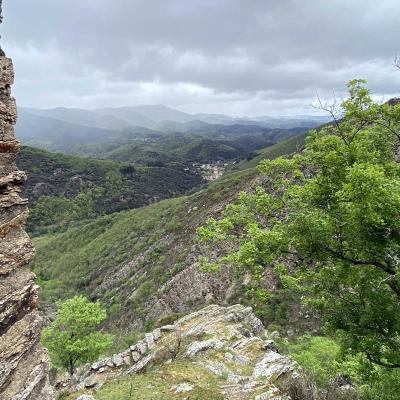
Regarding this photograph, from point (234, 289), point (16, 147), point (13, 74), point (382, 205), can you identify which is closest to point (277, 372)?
point (382, 205)

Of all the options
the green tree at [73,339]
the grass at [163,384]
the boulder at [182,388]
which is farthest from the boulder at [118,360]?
the boulder at [182,388]

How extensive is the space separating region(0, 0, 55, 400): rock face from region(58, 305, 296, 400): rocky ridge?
17.7 ft

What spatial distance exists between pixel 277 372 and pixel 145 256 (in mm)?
58864

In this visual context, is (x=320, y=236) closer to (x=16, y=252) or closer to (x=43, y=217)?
(x=16, y=252)

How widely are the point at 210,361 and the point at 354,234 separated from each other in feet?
40.6

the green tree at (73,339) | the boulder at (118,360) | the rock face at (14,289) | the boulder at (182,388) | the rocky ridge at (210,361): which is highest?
the rock face at (14,289)

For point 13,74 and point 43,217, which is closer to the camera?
point 13,74

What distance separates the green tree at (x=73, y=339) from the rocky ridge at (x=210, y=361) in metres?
5.29

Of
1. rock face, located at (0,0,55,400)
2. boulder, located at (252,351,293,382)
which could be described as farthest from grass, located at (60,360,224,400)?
rock face, located at (0,0,55,400)

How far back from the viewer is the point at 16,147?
14758 millimetres

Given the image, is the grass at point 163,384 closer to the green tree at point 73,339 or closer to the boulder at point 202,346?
the boulder at point 202,346

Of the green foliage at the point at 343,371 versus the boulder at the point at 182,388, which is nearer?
the green foliage at the point at 343,371

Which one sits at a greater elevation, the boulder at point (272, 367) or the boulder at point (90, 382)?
the boulder at point (272, 367)

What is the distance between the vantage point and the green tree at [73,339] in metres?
32.1
